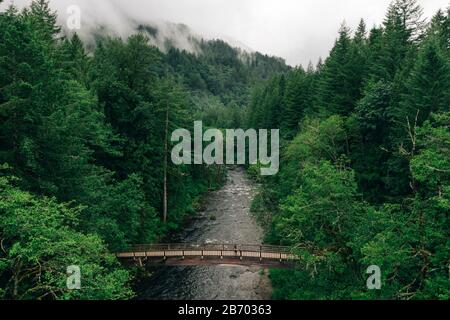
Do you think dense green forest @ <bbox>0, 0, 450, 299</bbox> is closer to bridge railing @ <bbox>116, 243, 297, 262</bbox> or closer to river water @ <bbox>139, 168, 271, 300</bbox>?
bridge railing @ <bbox>116, 243, 297, 262</bbox>

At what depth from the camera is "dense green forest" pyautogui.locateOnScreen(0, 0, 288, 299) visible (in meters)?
12.9

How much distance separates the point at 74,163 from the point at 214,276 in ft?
53.5

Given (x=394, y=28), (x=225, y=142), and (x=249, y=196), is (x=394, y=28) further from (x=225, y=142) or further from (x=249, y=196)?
(x=225, y=142)

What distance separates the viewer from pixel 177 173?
40.4m

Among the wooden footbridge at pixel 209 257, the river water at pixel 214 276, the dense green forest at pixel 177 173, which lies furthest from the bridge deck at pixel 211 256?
the river water at pixel 214 276

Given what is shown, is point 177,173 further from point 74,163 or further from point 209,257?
point 74,163

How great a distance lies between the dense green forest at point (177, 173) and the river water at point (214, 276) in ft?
7.08

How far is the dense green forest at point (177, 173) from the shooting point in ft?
45.8

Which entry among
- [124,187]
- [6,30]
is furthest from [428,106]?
[6,30]

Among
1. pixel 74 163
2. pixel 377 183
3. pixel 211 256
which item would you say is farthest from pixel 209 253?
pixel 377 183

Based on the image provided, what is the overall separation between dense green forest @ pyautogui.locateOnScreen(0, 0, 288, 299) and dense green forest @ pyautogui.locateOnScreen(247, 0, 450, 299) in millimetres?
11316
